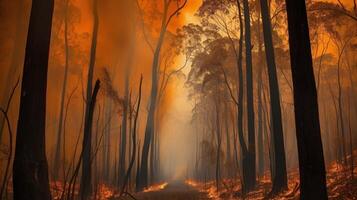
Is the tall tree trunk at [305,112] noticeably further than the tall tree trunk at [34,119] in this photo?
Yes

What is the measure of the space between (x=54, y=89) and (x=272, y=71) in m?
27.6

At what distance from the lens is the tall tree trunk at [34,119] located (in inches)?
227

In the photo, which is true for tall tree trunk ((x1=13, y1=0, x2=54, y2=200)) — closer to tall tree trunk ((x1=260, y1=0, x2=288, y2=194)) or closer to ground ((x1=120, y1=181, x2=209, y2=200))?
ground ((x1=120, y1=181, x2=209, y2=200))

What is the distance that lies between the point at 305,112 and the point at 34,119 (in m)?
5.49

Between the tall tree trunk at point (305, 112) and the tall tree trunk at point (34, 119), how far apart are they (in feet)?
17.0

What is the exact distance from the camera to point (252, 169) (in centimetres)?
1436

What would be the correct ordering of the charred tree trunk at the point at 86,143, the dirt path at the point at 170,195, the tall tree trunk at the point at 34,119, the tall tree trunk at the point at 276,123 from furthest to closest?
the dirt path at the point at 170,195
the tall tree trunk at the point at 276,123
the charred tree trunk at the point at 86,143
the tall tree trunk at the point at 34,119

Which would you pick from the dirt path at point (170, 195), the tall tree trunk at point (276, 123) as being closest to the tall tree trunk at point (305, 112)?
the tall tree trunk at point (276, 123)

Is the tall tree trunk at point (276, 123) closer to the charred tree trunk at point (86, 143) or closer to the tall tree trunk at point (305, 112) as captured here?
the tall tree trunk at point (305, 112)

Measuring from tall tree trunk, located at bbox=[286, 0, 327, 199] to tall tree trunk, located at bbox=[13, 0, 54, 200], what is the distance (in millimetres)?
5173

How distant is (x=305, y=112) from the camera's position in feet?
21.4

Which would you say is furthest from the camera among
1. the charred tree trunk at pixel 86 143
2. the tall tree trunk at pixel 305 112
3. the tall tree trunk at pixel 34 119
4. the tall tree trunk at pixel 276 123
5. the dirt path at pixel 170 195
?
the dirt path at pixel 170 195

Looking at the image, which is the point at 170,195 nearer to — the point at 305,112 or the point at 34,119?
the point at 305,112

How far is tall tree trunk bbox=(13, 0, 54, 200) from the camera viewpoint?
5.78 m
